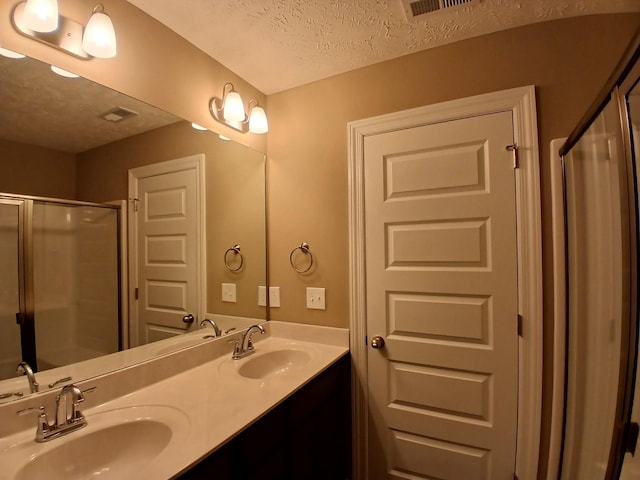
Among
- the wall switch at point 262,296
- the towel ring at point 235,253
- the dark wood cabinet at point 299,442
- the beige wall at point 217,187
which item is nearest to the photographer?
the dark wood cabinet at point 299,442

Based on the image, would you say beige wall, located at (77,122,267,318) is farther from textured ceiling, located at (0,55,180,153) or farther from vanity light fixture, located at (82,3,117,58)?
vanity light fixture, located at (82,3,117,58)

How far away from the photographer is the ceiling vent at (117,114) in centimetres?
118

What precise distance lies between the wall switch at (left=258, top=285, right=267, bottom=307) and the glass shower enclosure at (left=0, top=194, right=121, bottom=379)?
796mm

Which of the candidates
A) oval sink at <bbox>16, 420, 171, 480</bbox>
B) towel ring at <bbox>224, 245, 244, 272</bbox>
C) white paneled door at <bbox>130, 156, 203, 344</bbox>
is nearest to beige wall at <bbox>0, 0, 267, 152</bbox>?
white paneled door at <bbox>130, 156, 203, 344</bbox>

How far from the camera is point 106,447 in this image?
0.94m

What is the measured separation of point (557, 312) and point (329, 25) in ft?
5.26

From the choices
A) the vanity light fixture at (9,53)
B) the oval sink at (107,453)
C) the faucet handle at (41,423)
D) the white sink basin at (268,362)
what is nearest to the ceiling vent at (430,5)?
the vanity light fixture at (9,53)

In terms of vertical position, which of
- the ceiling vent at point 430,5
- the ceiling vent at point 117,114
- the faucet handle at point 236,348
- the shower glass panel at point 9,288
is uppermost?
the ceiling vent at point 430,5

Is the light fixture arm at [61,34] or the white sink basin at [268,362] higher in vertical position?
the light fixture arm at [61,34]

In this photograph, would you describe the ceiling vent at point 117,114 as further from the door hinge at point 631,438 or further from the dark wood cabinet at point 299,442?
the door hinge at point 631,438

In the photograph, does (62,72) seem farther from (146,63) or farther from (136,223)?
(136,223)

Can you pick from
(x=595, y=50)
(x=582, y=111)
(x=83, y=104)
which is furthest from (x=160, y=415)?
(x=595, y=50)

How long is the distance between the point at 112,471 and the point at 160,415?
0.17 m

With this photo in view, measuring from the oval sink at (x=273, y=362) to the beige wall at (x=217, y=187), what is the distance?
0.29 meters
